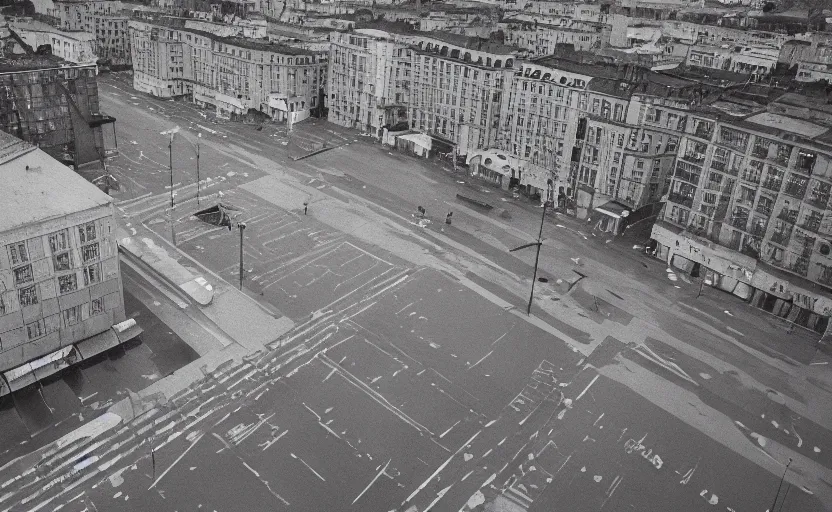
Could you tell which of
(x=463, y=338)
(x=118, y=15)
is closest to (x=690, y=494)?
(x=463, y=338)

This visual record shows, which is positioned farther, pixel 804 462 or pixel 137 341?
pixel 137 341

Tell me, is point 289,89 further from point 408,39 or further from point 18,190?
point 18,190

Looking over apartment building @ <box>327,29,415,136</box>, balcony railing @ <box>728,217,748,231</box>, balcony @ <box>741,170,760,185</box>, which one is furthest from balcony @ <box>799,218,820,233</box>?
apartment building @ <box>327,29,415,136</box>

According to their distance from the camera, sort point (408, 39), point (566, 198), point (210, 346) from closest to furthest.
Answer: point (210, 346)
point (566, 198)
point (408, 39)

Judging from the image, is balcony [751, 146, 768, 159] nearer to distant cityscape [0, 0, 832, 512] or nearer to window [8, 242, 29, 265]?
distant cityscape [0, 0, 832, 512]

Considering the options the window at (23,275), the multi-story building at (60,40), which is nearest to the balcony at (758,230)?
the window at (23,275)

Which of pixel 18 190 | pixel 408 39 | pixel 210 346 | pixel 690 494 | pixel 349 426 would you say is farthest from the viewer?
pixel 408 39

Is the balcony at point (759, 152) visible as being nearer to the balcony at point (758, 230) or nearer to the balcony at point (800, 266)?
the balcony at point (758, 230)

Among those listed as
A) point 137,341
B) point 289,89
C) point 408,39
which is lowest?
point 137,341
